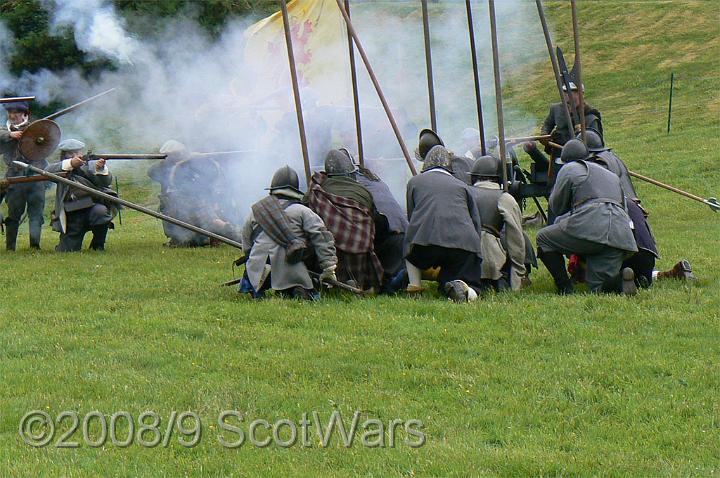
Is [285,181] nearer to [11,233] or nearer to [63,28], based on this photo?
[11,233]

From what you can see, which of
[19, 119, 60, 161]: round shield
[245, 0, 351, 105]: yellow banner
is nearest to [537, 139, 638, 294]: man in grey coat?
[19, 119, 60, 161]: round shield

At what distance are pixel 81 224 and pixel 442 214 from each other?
663 cm

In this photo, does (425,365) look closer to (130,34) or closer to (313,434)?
(313,434)

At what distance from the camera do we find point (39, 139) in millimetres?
14953

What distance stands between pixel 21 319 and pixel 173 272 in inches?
118

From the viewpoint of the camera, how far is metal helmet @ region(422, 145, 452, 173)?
441 inches

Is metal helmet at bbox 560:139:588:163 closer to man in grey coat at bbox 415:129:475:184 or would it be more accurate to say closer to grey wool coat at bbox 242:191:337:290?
man in grey coat at bbox 415:129:475:184

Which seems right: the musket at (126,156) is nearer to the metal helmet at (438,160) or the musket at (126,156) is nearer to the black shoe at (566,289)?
the metal helmet at (438,160)

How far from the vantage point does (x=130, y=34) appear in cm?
1962

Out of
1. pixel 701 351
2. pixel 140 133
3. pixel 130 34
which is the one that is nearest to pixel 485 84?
pixel 140 133

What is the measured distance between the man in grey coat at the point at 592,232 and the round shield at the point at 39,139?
23.7 ft

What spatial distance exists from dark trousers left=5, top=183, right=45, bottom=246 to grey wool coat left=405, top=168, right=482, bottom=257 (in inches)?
269

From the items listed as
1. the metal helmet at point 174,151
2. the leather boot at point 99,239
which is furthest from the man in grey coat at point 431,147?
the leather boot at point 99,239

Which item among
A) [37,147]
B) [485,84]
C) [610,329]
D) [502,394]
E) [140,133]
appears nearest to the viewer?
[502,394]
